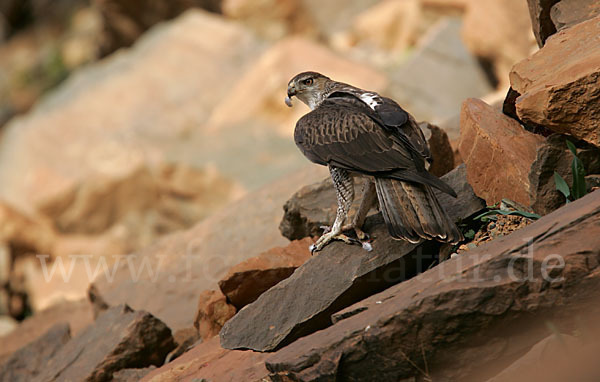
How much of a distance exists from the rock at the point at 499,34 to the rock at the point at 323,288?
6273 mm

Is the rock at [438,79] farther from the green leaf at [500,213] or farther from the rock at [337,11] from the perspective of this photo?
the rock at [337,11]

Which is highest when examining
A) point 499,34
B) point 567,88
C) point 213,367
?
point 499,34

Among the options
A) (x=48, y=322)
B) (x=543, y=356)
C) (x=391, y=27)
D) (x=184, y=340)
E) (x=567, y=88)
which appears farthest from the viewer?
(x=391, y=27)

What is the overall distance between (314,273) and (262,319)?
41cm

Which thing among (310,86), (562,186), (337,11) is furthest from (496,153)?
(337,11)

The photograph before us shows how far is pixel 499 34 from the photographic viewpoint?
10.4 m

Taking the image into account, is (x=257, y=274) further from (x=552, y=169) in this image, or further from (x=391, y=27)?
(x=391, y=27)

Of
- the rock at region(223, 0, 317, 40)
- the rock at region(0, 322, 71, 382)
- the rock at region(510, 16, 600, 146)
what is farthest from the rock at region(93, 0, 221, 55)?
the rock at region(510, 16, 600, 146)

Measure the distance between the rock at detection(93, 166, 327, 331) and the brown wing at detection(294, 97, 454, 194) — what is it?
1990mm

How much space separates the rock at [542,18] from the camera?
213 inches

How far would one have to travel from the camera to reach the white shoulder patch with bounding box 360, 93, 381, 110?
177 inches

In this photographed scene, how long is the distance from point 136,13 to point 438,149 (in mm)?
12730

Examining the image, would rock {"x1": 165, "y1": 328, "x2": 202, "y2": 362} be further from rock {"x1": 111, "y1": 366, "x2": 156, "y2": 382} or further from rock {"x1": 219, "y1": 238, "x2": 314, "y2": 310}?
rock {"x1": 219, "y1": 238, "x2": 314, "y2": 310}

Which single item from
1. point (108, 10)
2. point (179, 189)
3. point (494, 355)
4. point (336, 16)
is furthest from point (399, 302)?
point (336, 16)
